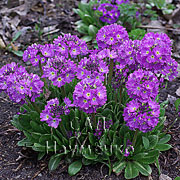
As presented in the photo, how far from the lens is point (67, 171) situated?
412 centimetres

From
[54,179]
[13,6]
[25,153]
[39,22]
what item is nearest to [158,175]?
[54,179]

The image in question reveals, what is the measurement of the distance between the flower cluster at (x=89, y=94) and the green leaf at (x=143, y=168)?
54.9 inches

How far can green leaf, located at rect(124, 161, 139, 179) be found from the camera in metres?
3.87

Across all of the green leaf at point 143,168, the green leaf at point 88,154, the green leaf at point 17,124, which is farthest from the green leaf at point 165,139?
the green leaf at point 17,124

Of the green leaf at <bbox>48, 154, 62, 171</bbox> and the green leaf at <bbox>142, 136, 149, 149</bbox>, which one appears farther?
the green leaf at <bbox>48, 154, 62, 171</bbox>

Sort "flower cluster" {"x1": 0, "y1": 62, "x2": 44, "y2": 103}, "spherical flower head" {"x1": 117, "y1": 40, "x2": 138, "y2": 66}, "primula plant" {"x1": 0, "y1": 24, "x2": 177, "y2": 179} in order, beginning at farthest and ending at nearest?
"spherical flower head" {"x1": 117, "y1": 40, "x2": 138, "y2": 66} < "flower cluster" {"x1": 0, "y1": 62, "x2": 44, "y2": 103} < "primula plant" {"x1": 0, "y1": 24, "x2": 177, "y2": 179}

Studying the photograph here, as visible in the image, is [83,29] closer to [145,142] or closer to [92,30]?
[92,30]

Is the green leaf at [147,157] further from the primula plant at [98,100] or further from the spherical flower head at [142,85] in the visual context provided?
the spherical flower head at [142,85]

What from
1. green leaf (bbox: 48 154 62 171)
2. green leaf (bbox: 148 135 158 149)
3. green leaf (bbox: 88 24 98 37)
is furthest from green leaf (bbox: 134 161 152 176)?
green leaf (bbox: 88 24 98 37)

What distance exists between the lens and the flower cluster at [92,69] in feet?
11.1

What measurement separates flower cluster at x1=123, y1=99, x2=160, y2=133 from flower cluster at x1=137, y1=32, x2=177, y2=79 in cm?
57

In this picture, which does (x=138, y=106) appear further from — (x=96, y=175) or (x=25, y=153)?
(x=25, y=153)

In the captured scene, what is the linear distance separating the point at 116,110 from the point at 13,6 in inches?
232

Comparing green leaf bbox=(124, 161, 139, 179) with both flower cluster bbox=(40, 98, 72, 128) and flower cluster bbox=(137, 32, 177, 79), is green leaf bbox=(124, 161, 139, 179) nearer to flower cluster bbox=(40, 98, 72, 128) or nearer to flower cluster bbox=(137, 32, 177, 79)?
flower cluster bbox=(40, 98, 72, 128)
